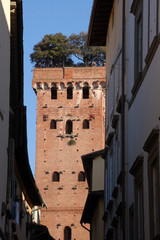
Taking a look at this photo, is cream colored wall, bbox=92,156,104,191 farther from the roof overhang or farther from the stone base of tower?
the stone base of tower

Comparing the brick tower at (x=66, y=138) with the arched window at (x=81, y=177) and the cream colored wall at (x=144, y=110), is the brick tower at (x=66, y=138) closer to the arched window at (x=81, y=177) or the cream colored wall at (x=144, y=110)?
the arched window at (x=81, y=177)

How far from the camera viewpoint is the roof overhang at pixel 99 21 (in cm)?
2153

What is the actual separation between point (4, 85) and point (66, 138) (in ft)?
158

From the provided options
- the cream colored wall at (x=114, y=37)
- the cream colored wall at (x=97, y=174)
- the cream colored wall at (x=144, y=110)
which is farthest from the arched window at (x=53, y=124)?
the cream colored wall at (x=144, y=110)

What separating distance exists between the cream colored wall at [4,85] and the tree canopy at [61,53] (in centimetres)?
5513

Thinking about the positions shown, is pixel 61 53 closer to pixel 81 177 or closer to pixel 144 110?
pixel 81 177

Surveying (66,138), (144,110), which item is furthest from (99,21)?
(66,138)

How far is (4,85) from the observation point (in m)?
16.5

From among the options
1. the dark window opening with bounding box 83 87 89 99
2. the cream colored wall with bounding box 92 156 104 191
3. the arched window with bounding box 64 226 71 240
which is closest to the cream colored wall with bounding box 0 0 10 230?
the cream colored wall with bounding box 92 156 104 191

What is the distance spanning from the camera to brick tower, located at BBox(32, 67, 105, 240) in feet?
205

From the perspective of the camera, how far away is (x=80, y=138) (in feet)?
212

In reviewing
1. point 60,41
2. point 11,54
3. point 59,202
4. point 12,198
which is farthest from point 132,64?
point 60,41

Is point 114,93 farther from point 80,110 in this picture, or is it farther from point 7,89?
point 80,110

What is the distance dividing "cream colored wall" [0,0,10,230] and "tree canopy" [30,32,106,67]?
55.1 metres
